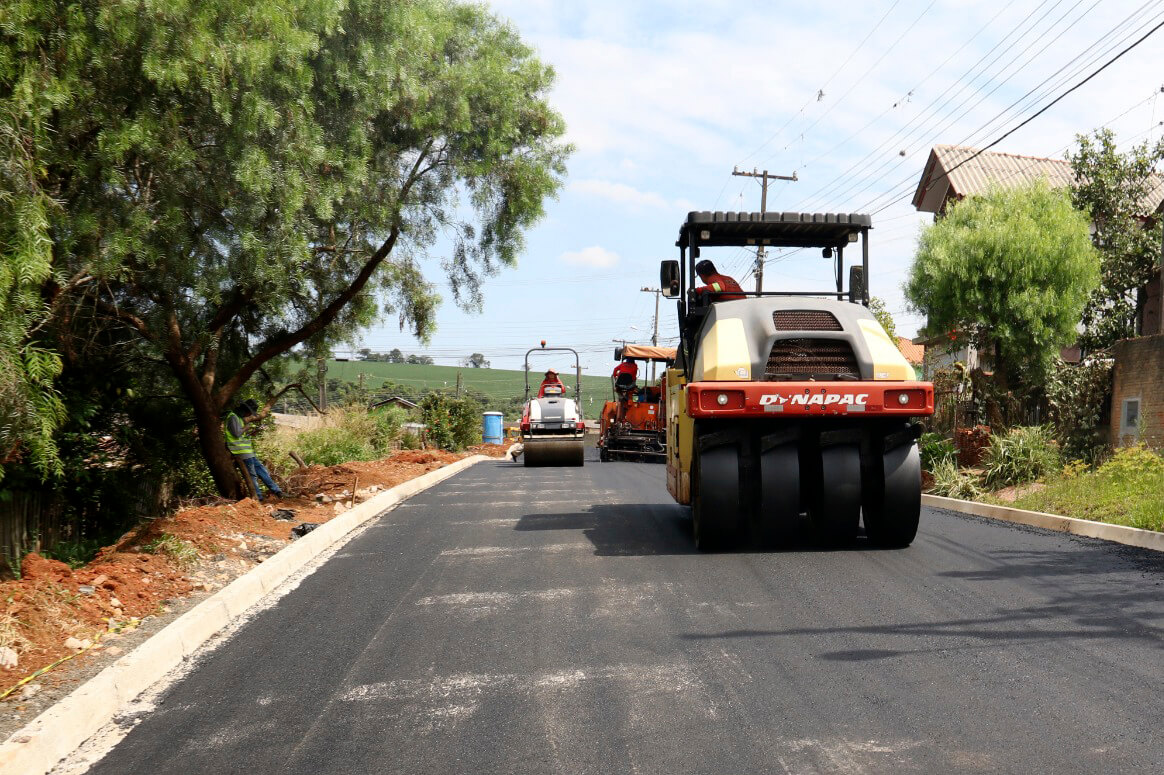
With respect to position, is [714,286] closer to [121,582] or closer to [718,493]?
[718,493]

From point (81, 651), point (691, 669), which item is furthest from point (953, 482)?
point (81, 651)

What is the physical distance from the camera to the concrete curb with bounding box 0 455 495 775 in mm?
4129

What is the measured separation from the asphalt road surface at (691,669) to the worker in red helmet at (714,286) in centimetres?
256

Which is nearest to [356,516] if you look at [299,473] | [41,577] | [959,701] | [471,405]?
[41,577]

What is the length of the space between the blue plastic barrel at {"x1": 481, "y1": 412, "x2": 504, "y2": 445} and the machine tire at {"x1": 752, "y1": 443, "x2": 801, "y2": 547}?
31618 millimetres

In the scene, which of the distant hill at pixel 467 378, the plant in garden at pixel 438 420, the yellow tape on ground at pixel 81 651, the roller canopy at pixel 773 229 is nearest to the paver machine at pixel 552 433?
the plant in garden at pixel 438 420

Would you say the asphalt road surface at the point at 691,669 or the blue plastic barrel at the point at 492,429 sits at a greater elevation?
the blue plastic barrel at the point at 492,429

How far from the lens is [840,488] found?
343 inches

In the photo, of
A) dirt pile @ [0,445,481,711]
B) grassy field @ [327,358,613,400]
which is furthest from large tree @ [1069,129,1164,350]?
grassy field @ [327,358,613,400]

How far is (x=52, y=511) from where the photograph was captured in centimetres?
1277

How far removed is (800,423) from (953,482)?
7.39 m

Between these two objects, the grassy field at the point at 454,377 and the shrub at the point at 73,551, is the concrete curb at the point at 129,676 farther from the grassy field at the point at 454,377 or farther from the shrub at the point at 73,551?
the grassy field at the point at 454,377

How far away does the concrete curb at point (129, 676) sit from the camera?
4.13m

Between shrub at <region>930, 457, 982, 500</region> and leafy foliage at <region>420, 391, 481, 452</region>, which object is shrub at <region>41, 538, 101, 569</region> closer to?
shrub at <region>930, 457, 982, 500</region>
